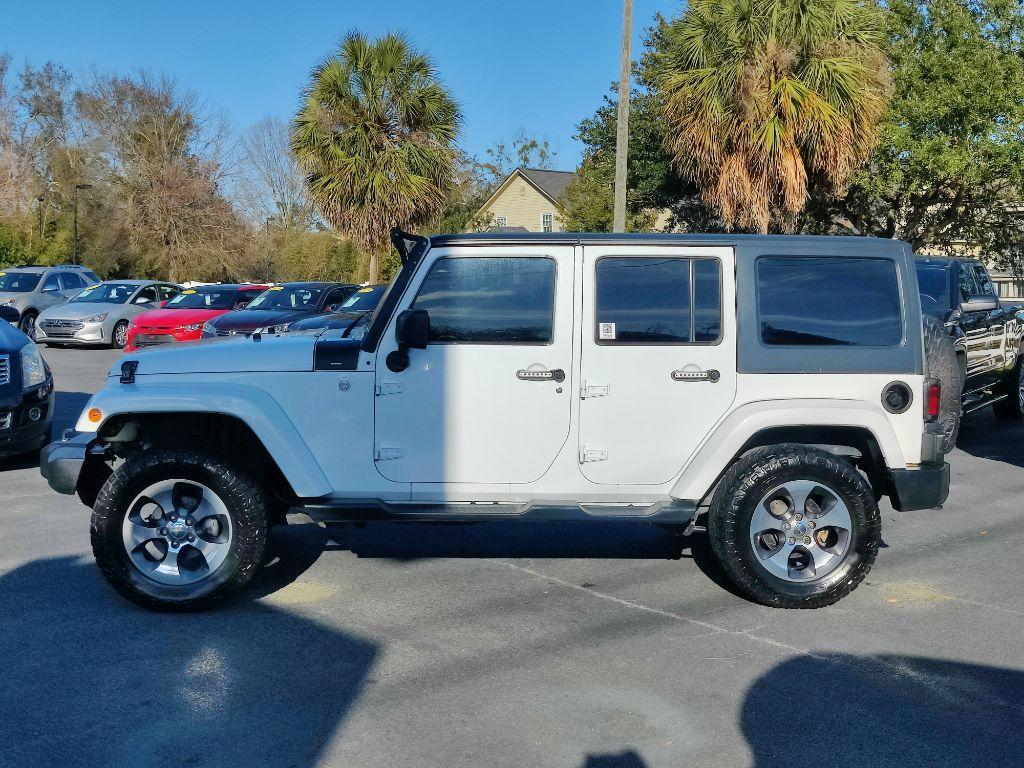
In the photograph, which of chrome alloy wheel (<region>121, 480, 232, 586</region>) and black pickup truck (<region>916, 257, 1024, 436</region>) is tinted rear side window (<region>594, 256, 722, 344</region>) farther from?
black pickup truck (<region>916, 257, 1024, 436</region>)

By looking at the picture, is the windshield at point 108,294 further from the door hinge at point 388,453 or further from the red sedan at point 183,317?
the door hinge at point 388,453

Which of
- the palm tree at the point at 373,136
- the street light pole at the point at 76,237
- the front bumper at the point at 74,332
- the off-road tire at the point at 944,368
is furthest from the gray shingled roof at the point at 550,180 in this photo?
the off-road tire at the point at 944,368

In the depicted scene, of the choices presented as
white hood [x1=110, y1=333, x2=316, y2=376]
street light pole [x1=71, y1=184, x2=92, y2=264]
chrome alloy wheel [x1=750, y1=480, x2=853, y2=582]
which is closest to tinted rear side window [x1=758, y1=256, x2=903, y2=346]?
chrome alloy wheel [x1=750, y1=480, x2=853, y2=582]

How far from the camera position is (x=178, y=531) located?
544cm

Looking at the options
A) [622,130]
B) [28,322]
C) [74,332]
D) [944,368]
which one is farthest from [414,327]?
[28,322]

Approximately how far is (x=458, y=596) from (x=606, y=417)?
4.30 feet

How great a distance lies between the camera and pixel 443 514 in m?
5.41

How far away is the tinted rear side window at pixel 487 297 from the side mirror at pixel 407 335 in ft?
0.42

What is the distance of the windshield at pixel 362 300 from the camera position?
15648 mm

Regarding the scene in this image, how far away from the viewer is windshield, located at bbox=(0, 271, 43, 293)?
Answer: 2529cm

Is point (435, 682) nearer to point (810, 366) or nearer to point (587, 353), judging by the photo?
point (587, 353)

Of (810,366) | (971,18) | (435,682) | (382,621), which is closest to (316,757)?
(435,682)

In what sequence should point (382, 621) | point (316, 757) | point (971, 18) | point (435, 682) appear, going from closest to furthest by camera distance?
point (316, 757)
point (435, 682)
point (382, 621)
point (971, 18)

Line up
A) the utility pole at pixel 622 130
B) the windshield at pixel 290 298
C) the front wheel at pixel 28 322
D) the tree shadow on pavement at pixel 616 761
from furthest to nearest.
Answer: the front wheel at pixel 28 322 < the windshield at pixel 290 298 < the utility pole at pixel 622 130 < the tree shadow on pavement at pixel 616 761
